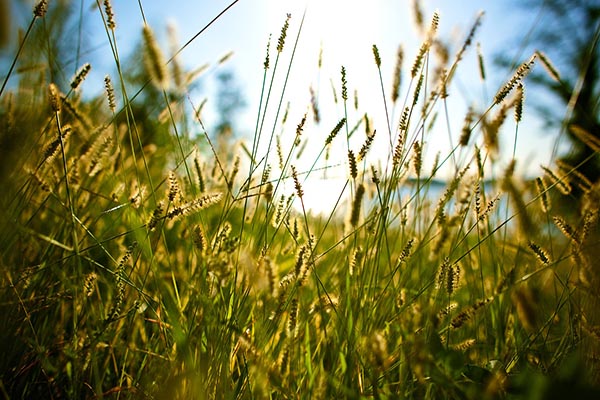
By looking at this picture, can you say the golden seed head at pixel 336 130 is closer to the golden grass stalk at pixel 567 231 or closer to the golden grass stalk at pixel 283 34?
the golden grass stalk at pixel 283 34

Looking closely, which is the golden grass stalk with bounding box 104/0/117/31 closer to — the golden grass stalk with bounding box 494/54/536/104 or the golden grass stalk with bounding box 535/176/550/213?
the golden grass stalk with bounding box 494/54/536/104

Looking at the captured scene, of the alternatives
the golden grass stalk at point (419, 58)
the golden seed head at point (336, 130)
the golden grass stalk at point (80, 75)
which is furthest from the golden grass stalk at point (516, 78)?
the golden grass stalk at point (80, 75)

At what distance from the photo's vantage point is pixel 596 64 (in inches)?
419

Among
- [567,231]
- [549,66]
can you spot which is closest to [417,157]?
[567,231]

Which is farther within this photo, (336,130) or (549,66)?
(549,66)

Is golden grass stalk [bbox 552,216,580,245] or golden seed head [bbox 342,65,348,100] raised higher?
golden seed head [bbox 342,65,348,100]

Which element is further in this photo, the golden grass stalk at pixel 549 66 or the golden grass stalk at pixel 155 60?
the golden grass stalk at pixel 549 66

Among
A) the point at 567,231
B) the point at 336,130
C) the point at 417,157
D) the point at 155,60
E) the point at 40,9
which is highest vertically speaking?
the point at 40,9

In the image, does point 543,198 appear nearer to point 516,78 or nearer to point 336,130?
point 516,78

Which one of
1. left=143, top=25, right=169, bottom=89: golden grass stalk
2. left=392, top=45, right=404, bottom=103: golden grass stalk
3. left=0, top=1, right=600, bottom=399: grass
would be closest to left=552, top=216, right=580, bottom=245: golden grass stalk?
left=0, top=1, right=600, bottom=399: grass

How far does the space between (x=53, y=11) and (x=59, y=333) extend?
848 millimetres

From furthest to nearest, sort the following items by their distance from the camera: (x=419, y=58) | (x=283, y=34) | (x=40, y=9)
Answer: (x=419, y=58), (x=283, y=34), (x=40, y=9)

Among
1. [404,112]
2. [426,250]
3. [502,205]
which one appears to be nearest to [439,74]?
[404,112]

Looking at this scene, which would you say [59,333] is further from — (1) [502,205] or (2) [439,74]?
(1) [502,205]
